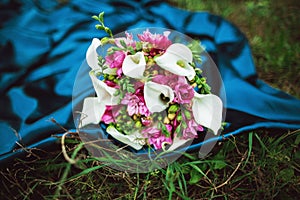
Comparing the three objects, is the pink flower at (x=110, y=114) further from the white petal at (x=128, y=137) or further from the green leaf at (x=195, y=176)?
the green leaf at (x=195, y=176)

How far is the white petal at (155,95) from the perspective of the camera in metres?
0.90

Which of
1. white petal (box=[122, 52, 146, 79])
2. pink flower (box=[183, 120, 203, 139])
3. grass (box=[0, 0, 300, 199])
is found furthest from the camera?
grass (box=[0, 0, 300, 199])

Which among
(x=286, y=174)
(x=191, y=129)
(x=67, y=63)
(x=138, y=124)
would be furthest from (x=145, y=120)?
(x=67, y=63)

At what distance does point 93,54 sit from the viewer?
98 cm

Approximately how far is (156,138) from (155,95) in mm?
152

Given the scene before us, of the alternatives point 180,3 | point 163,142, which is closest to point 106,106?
point 163,142

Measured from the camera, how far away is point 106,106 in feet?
3.31

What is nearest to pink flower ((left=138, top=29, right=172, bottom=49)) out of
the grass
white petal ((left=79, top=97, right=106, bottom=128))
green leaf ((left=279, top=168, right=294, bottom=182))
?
white petal ((left=79, top=97, right=106, bottom=128))

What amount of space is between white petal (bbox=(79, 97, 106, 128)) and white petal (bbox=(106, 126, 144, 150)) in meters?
0.05

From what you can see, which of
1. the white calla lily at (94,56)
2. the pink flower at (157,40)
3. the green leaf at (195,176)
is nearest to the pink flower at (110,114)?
the white calla lily at (94,56)

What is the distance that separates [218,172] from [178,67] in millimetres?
462

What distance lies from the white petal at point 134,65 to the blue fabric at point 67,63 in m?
0.43

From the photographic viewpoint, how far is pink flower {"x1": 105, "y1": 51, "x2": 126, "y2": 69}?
3.07 feet

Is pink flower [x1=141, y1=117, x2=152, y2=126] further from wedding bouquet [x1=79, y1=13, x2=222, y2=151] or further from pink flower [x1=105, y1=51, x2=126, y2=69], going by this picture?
pink flower [x1=105, y1=51, x2=126, y2=69]
